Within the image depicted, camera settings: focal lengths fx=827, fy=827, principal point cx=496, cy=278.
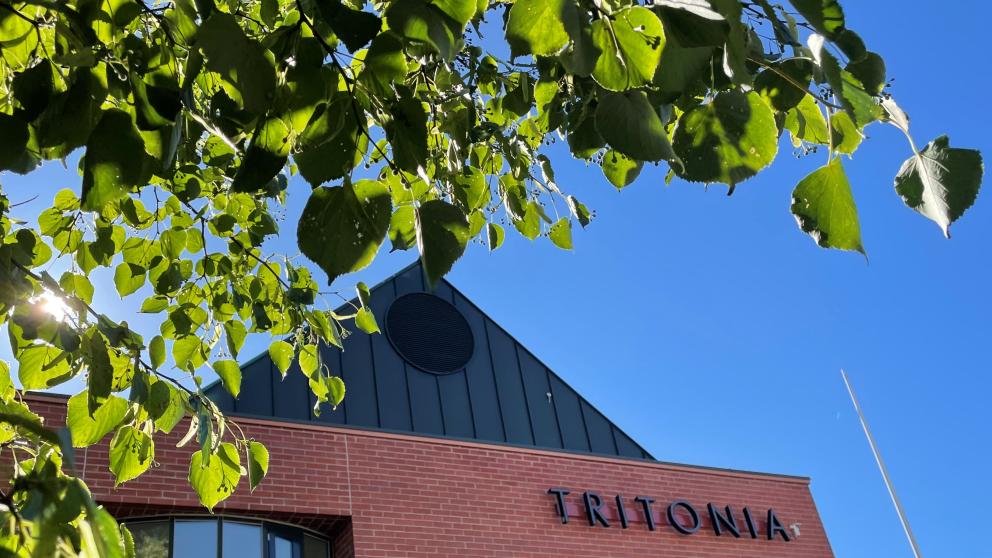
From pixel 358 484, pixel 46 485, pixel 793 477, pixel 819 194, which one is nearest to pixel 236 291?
pixel 46 485

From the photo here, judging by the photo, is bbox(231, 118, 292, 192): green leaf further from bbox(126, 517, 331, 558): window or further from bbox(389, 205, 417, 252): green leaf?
bbox(126, 517, 331, 558): window

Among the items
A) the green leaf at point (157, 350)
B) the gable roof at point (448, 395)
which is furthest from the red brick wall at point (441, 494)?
the green leaf at point (157, 350)

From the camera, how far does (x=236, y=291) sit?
10.4 feet

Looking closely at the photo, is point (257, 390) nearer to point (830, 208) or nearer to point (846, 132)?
point (846, 132)

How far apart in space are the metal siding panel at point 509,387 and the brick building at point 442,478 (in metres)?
0.02

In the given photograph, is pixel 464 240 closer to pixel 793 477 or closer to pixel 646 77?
pixel 646 77

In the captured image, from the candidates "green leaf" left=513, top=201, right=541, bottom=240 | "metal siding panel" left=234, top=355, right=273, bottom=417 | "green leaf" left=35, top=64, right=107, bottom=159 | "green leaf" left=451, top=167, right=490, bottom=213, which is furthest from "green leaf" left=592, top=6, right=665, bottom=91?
"metal siding panel" left=234, top=355, right=273, bottom=417

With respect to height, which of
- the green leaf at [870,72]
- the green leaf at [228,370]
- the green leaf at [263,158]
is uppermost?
the green leaf at [228,370]

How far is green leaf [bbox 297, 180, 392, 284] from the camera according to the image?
998mm

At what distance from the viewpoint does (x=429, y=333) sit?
37.9ft

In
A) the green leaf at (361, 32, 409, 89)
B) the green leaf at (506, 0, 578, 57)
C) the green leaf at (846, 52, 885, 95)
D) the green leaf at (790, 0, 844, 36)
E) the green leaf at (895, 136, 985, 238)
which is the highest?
the green leaf at (361, 32, 409, 89)

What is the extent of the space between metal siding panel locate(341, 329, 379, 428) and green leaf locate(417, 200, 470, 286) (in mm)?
8932

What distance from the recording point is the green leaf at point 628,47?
0.85 metres

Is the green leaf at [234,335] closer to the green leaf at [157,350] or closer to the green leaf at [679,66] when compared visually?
the green leaf at [157,350]
